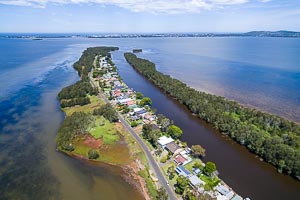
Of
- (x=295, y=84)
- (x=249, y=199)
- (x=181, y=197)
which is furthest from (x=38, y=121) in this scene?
(x=295, y=84)

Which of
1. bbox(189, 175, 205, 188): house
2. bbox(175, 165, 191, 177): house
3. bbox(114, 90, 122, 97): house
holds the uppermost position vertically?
bbox(114, 90, 122, 97): house

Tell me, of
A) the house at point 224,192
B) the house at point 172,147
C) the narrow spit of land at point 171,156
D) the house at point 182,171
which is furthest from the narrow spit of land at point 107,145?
the house at point 224,192

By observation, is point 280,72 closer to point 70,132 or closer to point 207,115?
point 207,115

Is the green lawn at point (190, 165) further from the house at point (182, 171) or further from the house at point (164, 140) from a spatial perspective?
the house at point (164, 140)

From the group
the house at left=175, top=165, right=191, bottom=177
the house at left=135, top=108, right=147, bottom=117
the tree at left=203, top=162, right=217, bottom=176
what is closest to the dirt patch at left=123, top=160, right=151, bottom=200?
the house at left=175, top=165, right=191, bottom=177

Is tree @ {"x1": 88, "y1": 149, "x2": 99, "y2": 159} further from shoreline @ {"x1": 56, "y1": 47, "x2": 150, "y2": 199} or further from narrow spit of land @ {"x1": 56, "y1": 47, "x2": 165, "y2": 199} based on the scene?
shoreline @ {"x1": 56, "y1": 47, "x2": 150, "y2": 199}
